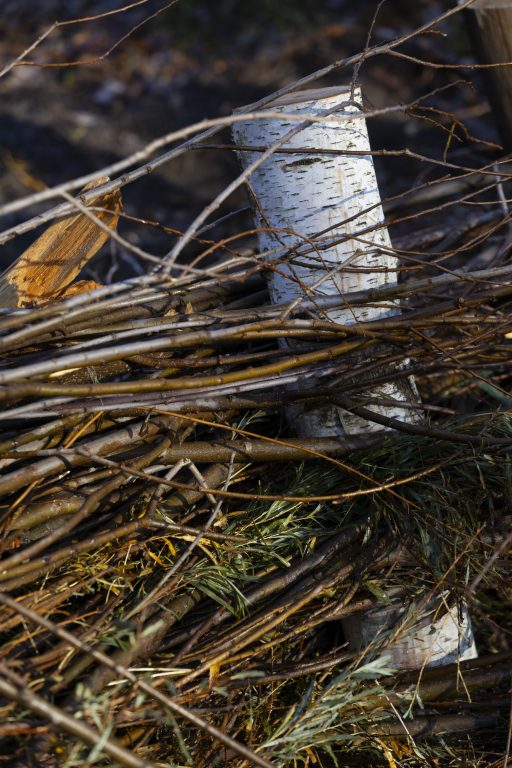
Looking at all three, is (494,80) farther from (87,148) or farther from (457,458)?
(87,148)

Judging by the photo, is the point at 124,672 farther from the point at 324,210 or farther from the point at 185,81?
the point at 185,81

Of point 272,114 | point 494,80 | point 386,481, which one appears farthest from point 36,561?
point 494,80

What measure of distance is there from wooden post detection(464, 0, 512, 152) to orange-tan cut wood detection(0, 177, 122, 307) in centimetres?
160

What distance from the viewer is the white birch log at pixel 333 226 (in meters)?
1.74

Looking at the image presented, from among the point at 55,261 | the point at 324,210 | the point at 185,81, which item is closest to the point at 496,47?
the point at 324,210

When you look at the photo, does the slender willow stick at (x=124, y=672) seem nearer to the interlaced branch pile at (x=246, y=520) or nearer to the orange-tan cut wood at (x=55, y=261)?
the interlaced branch pile at (x=246, y=520)

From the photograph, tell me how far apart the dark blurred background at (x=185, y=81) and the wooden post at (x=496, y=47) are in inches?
65.8

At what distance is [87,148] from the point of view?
511cm

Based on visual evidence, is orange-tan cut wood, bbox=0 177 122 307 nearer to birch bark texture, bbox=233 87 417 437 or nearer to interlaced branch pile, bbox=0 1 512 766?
interlaced branch pile, bbox=0 1 512 766

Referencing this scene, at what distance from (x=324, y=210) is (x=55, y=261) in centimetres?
66

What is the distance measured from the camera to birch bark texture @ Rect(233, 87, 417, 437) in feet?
5.69

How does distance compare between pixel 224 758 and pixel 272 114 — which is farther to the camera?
pixel 224 758

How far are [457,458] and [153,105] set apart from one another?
4386 mm

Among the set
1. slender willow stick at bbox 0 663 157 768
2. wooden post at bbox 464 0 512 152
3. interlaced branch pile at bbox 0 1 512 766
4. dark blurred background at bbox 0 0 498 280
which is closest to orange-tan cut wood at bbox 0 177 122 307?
interlaced branch pile at bbox 0 1 512 766
